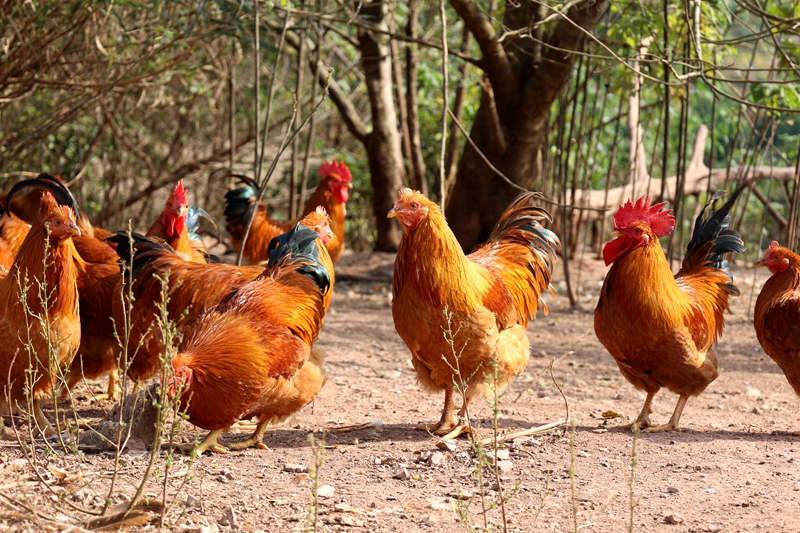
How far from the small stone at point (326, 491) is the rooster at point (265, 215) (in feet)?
15.7

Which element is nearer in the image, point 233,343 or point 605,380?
point 233,343

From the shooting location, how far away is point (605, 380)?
661 cm

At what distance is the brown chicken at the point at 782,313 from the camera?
4910 mm

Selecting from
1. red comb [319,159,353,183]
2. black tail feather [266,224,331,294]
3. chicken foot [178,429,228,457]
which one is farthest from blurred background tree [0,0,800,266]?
chicken foot [178,429,228,457]

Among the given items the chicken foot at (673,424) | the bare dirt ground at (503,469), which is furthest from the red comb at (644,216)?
the chicken foot at (673,424)

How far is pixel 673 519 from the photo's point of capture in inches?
136

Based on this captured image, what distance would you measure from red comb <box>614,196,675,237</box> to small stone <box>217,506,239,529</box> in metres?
3.05

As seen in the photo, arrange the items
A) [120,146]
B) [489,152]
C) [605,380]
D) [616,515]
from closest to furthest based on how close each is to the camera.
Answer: [616,515] → [605,380] → [489,152] → [120,146]

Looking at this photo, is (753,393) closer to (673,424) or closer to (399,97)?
(673,424)

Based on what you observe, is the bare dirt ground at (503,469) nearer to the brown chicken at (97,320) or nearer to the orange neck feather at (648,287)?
the brown chicken at (97,320)

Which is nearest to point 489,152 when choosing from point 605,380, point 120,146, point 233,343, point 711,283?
point 605,380

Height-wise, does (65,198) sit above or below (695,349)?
above

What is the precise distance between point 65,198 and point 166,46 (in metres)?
3.40

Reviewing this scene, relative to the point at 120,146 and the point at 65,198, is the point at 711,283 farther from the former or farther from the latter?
the point at 120,146
